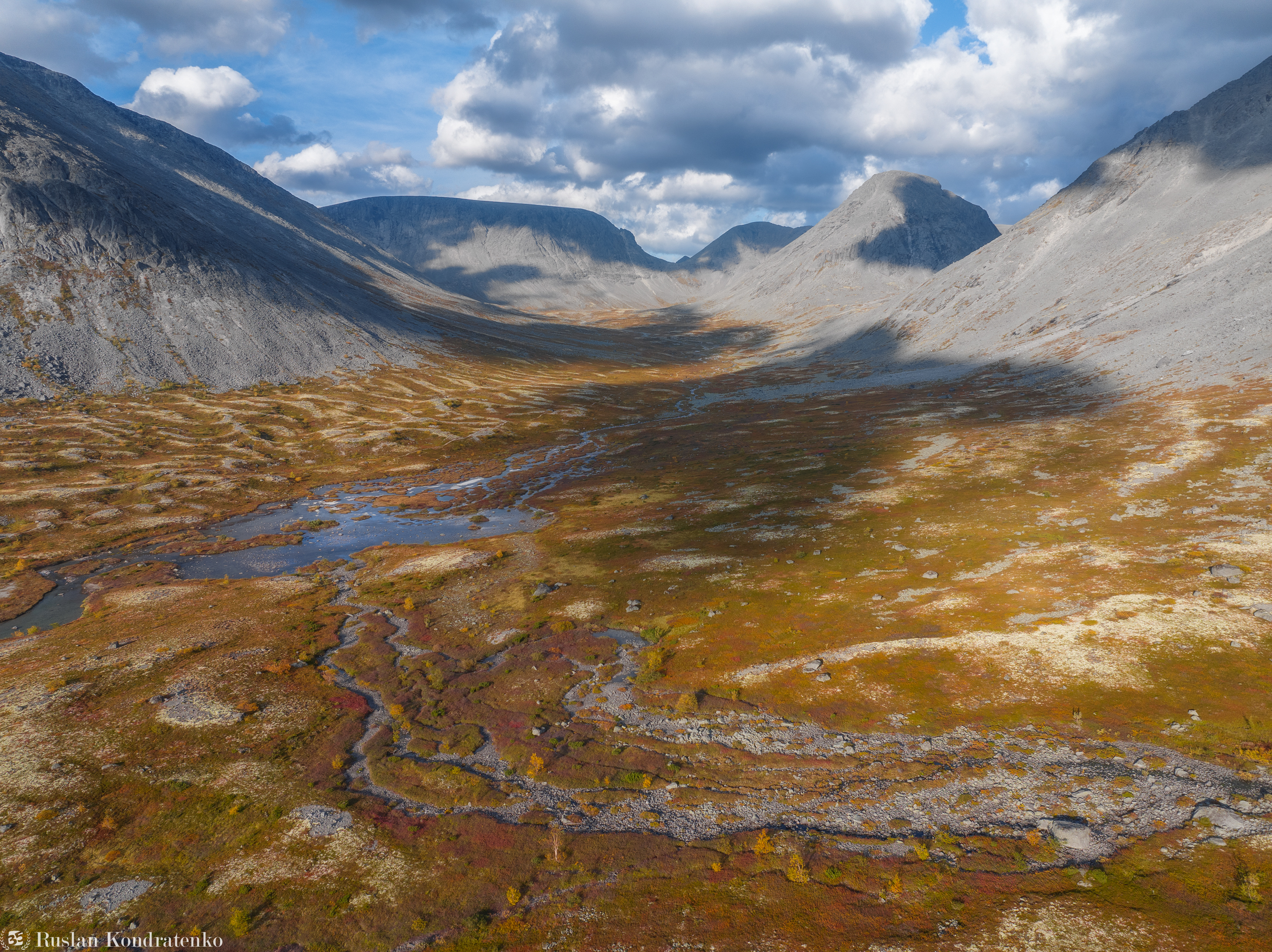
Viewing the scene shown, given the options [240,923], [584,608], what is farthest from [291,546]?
[240,923]

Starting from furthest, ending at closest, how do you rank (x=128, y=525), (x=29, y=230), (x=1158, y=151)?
(x=1158, y=151) < (x=29, y=230) < (x=128, y=525)

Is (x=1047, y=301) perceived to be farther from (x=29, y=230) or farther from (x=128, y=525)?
(x=29, y=230)

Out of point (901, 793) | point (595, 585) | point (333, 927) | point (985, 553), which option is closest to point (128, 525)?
point (595, 585)

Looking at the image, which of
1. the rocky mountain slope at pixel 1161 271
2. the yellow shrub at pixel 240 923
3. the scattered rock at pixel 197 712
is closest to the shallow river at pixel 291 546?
the scattered rock at pixel 197 712

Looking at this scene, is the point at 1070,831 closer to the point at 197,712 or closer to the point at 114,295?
the point at 197,712

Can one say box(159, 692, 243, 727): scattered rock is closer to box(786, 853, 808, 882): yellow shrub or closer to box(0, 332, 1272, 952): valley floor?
box(0, 332, 1272, 952): valley floor

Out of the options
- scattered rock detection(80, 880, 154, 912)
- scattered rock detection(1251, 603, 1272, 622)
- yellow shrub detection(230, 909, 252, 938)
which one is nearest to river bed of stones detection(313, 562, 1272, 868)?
yellow shrub detection(230, 909, 252, 938)

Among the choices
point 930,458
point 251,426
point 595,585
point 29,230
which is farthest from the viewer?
point 29,230
